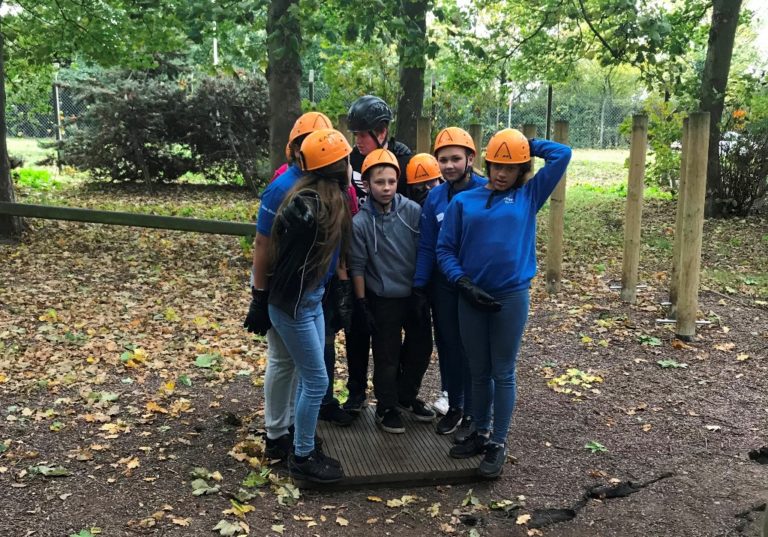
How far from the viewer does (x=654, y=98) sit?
13.4 m

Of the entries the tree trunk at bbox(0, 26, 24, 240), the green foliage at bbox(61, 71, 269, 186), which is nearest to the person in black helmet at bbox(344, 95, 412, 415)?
the tree trunk at bbox(0, 26, 24, 240)

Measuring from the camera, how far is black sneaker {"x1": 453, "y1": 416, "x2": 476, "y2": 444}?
409 cm

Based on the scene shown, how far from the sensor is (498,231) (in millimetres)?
3607

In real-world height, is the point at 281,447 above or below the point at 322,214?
below

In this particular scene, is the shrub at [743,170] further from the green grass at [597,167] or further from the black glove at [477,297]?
the black glove at [477,297]

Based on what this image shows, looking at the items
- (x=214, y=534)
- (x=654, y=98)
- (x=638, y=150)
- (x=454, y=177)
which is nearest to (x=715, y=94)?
(x=654, y=98)

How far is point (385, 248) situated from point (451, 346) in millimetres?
713

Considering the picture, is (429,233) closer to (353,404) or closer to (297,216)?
(297,216)

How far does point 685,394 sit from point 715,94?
7840mm

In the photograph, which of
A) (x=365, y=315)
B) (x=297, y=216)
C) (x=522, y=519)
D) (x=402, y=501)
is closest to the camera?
(x=297, y=216)

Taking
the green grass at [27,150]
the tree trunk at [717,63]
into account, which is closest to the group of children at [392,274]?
the tree trunk at [717,63]

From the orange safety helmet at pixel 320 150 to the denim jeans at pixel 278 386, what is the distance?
36.0 inches

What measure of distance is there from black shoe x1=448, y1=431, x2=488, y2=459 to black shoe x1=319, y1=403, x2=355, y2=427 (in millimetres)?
728

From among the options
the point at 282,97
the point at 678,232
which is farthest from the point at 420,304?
the point at 282,97
